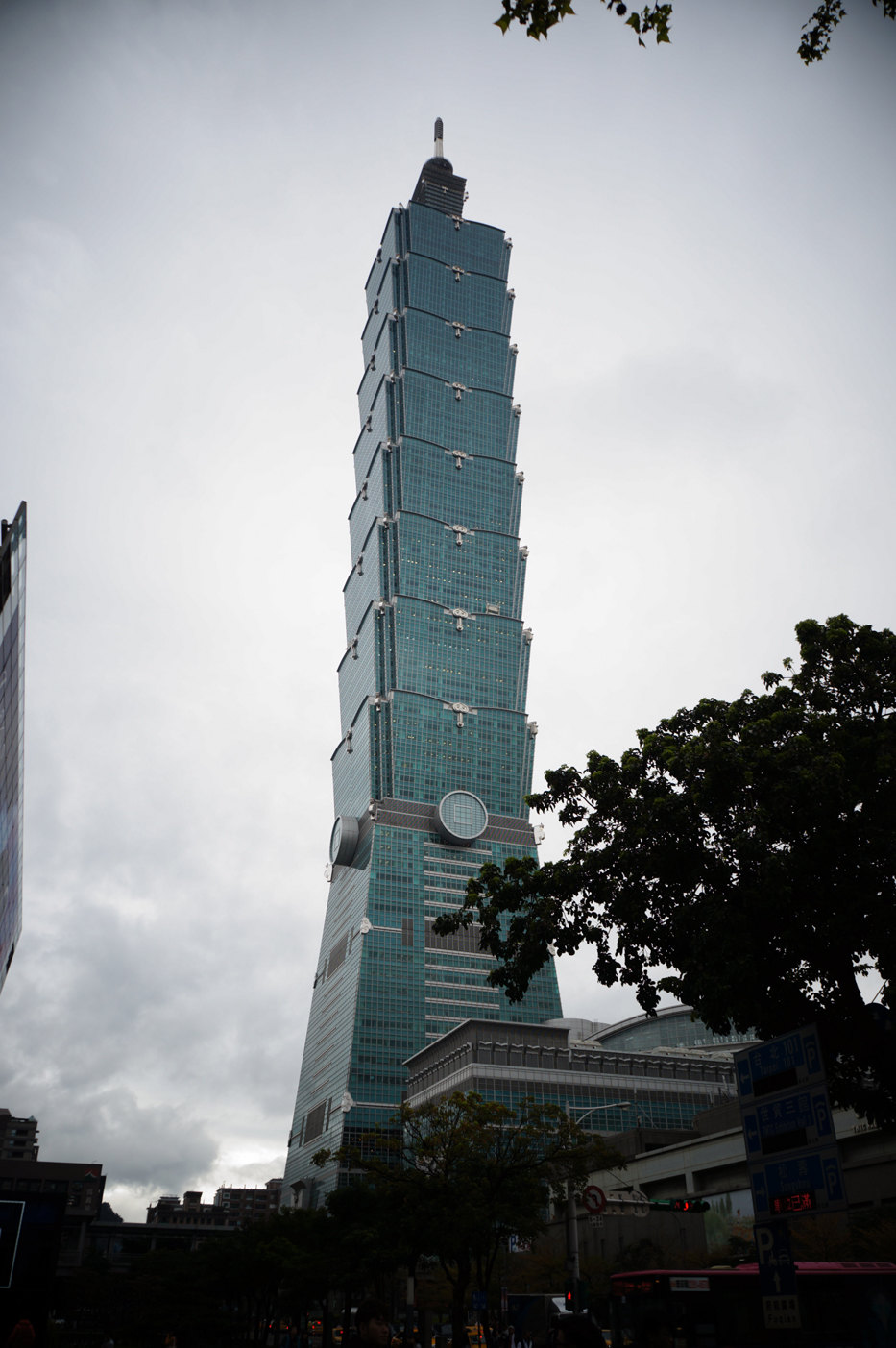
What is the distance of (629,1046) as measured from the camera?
19700 cm

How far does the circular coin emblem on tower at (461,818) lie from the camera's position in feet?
592

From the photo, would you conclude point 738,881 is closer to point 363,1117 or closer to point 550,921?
point 550,921

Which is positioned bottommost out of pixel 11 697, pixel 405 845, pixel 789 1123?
pixel 789 1123

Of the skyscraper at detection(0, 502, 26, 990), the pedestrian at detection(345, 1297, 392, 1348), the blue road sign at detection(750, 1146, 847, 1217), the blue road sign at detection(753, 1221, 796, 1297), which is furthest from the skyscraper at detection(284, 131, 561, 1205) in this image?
the pedestrian at detection(345, 1297, 392, 1348)

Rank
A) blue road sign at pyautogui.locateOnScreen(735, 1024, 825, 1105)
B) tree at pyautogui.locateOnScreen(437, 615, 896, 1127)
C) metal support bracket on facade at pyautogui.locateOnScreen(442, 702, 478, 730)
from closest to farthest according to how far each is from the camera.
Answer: blue road sign at pyautogui.locateOnScreen(735, 1024, 825, 1105) → tree at pyautogui.locateOnScreen(437, 615, 896, 1127) → metal support bracket on facade at pyautogui.locateOnScreen(442, 702, 478, 730)

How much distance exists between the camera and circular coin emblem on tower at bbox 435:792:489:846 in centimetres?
18038

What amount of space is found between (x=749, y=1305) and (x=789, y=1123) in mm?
20878

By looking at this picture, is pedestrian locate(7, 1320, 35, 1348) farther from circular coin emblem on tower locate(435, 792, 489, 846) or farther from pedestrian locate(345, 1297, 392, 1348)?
circular coin emblem on tower locate(435, 792, 489, 846)

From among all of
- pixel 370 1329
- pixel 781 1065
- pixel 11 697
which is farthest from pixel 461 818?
pixel 370 1329

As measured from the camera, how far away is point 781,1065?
16438mm

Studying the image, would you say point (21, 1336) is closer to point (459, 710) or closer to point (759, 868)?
point (759, 868)

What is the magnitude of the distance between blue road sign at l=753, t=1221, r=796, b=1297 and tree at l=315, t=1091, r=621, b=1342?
941 inches

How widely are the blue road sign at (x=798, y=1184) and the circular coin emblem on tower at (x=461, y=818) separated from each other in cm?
16423

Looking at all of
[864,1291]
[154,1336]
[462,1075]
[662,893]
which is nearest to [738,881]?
[662,893]
